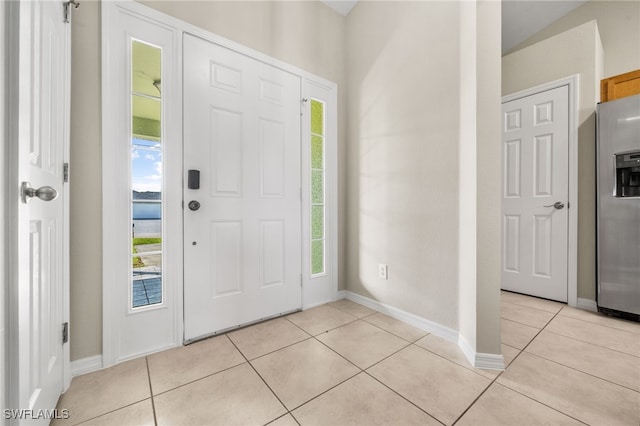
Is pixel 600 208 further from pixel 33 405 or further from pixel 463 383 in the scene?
pixel 33 405

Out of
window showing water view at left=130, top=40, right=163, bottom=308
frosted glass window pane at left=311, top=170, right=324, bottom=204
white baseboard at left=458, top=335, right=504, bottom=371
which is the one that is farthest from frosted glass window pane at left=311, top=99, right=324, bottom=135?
white baseboard at left=458, top=335, right=504, bottom=371

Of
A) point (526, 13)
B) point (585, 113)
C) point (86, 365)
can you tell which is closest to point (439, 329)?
point (86, 365)

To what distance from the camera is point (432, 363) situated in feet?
5.03

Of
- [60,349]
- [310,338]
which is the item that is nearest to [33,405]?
[60,349]

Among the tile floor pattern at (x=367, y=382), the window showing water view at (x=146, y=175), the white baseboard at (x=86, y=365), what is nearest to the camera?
the tile floor pattern at (x=367, y=382)

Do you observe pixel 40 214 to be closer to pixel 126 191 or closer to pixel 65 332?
pixel 126 191

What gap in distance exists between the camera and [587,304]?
2.36m

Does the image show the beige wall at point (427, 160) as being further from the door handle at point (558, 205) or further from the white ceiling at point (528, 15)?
the white ceiling at point (528, 15)

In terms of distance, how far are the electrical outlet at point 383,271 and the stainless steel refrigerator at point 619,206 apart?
5.93 feet

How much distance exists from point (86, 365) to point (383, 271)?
2.08 metres

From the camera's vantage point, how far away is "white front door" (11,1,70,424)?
74cm

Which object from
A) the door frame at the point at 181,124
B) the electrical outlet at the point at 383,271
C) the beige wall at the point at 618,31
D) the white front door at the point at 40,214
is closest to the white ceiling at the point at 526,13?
the beige wall at the point at 618,31

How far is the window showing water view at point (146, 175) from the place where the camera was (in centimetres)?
159

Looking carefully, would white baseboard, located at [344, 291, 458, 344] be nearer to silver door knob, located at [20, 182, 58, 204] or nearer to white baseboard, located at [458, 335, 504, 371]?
white baseboard, located at [458, 335, 504, 371]
